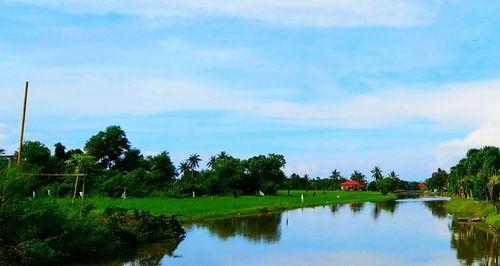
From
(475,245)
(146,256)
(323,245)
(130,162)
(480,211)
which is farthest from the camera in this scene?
(130,162)

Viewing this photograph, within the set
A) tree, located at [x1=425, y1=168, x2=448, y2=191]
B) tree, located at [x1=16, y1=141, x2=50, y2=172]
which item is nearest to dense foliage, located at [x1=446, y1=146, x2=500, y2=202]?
tree, located at [x1=16, y1=141, x2=50, y2=172]

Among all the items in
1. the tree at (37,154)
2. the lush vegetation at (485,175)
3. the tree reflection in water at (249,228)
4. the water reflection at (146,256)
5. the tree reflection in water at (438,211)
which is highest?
the tree at (37,154)

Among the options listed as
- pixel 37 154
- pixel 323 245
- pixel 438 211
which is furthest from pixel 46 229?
pixel 37 154

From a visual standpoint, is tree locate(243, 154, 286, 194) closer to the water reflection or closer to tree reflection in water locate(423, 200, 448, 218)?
tree reflection in water locate(423, 200, 448, 218)

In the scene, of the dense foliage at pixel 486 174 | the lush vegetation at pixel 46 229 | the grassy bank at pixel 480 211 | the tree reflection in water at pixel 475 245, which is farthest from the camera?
the dense foliage at pixel 486 174

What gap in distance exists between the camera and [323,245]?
31.6 meters

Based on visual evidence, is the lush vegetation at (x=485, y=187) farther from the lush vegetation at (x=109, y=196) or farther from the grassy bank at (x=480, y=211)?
the lush vegetation at (x=109, y=196)

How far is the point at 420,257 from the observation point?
88.2 ft

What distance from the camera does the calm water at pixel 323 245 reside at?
25359mm

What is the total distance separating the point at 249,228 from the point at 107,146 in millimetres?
56864

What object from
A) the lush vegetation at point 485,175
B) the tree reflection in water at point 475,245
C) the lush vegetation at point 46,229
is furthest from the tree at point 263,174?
the lush vegetation at point 46,229

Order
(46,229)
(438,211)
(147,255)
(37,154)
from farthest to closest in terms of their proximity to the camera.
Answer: (37,154), (438,211), (147,255), (46,229)

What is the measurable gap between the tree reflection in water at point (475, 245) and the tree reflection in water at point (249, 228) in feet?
35.8

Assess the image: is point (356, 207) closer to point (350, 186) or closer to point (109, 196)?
point (109, 196)
